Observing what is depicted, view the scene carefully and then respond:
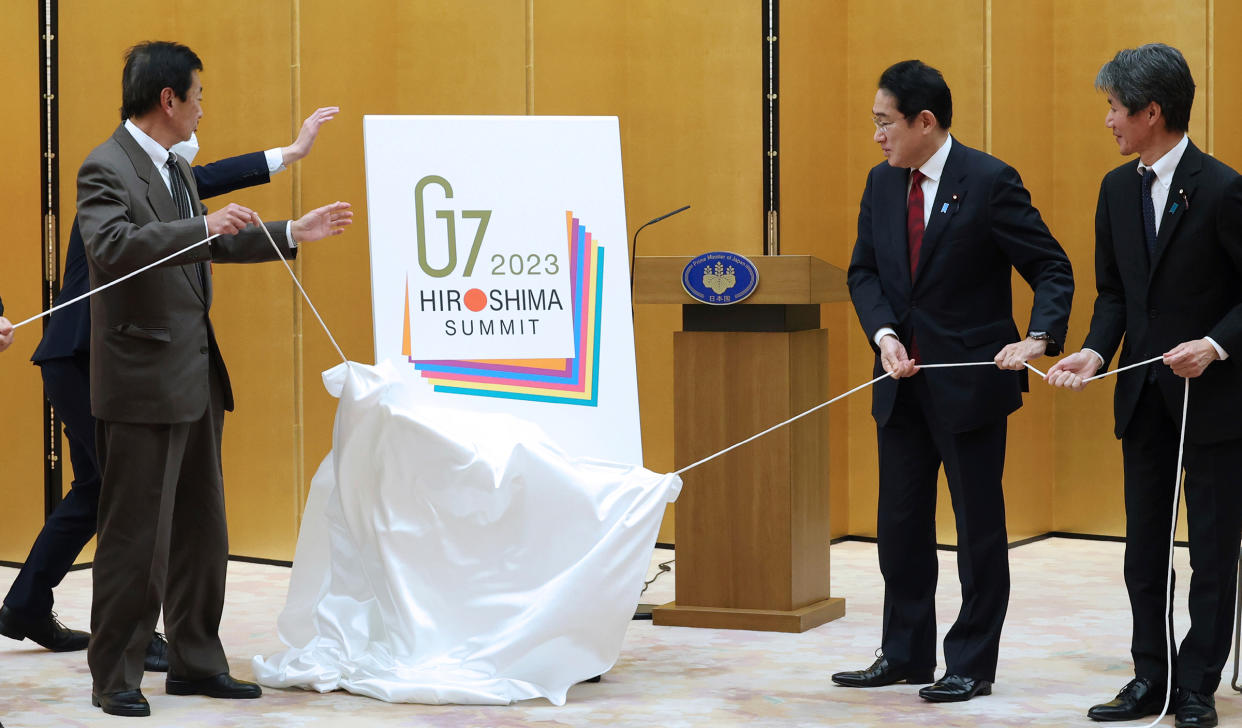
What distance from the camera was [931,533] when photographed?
349cm

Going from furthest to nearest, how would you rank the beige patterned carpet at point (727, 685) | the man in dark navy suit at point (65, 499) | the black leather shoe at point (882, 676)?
the man in dark navy suit at point (65, 499)
the black leather shoe at point (882, 676)
the beige patterned carpet at point (727, 685)

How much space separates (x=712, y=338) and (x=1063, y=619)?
4.28 feet

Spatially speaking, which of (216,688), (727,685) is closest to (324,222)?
(216,688)

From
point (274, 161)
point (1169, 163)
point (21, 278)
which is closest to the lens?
point (1169, 163)

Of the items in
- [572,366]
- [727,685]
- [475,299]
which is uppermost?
[475,299]

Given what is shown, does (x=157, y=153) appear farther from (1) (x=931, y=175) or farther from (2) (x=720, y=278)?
(1) (x=931, y=175)

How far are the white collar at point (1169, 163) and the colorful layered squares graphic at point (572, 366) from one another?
1.27 m

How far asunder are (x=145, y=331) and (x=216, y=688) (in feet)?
2.76

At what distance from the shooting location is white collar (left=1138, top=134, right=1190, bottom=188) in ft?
9.99

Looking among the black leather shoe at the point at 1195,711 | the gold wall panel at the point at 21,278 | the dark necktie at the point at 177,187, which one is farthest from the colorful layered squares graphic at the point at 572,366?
the gold wall panel at the point at 21,278

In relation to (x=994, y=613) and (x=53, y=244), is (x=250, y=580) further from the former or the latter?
(x=994, y=613)

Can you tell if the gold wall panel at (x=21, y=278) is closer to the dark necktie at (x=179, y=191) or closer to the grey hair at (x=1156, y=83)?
the dark necktie at (x=179, y=191)

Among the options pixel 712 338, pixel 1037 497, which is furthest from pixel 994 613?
pixel 1037 497

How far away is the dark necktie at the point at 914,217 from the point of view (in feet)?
11.1
